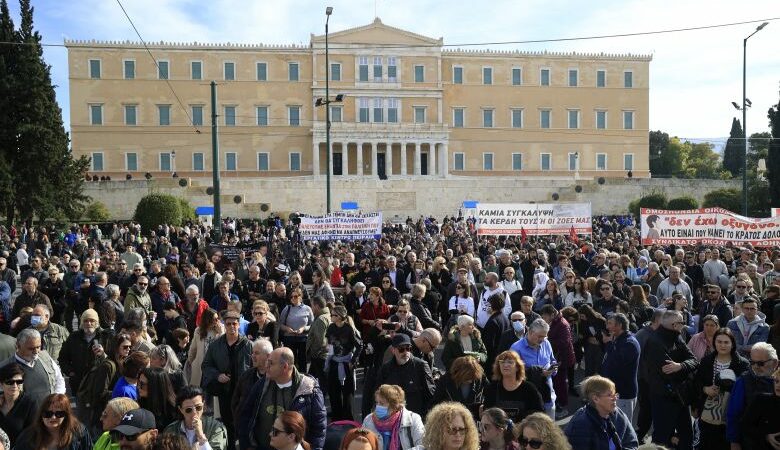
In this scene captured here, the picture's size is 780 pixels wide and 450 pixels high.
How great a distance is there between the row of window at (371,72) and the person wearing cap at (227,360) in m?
47.8

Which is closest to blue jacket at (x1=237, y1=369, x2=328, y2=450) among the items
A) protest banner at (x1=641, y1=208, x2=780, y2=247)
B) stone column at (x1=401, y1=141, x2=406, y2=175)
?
protest banner at (x1=641, y1=208, x2=780, y2=247)

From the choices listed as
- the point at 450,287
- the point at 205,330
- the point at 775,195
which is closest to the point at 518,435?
the point at 205,330

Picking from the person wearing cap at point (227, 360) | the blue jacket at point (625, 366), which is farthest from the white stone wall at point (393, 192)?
the blue jacket at point (625, 366)

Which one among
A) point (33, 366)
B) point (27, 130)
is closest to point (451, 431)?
point (33, 366)

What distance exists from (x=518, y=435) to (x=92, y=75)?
52657 millimetres

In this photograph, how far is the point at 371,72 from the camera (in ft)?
175

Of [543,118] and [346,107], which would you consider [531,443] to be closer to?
[346,107]

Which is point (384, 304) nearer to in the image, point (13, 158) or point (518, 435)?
point (518, 435)

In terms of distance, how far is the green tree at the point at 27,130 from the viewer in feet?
89.9

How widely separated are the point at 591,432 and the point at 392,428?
1.18 meters

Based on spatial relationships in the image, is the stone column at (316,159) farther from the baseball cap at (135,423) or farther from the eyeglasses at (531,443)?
the eyeglasses at (531,443)

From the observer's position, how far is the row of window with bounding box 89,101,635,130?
52125 millimetres

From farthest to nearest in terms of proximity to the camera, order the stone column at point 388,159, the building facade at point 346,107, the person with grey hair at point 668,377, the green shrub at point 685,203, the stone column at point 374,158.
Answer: the stone column at point 388,159 < the stone column at point 374,158 < the building facade at point 346,107 < the green shrub at point 685,203 < the person with grey hair at point 668,377

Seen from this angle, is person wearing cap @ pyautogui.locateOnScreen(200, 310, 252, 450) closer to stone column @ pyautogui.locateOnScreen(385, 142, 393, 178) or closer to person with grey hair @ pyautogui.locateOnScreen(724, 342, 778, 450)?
person with grey hair @ pyautogui.locateOnScreen(724, 342, 778, 450)
